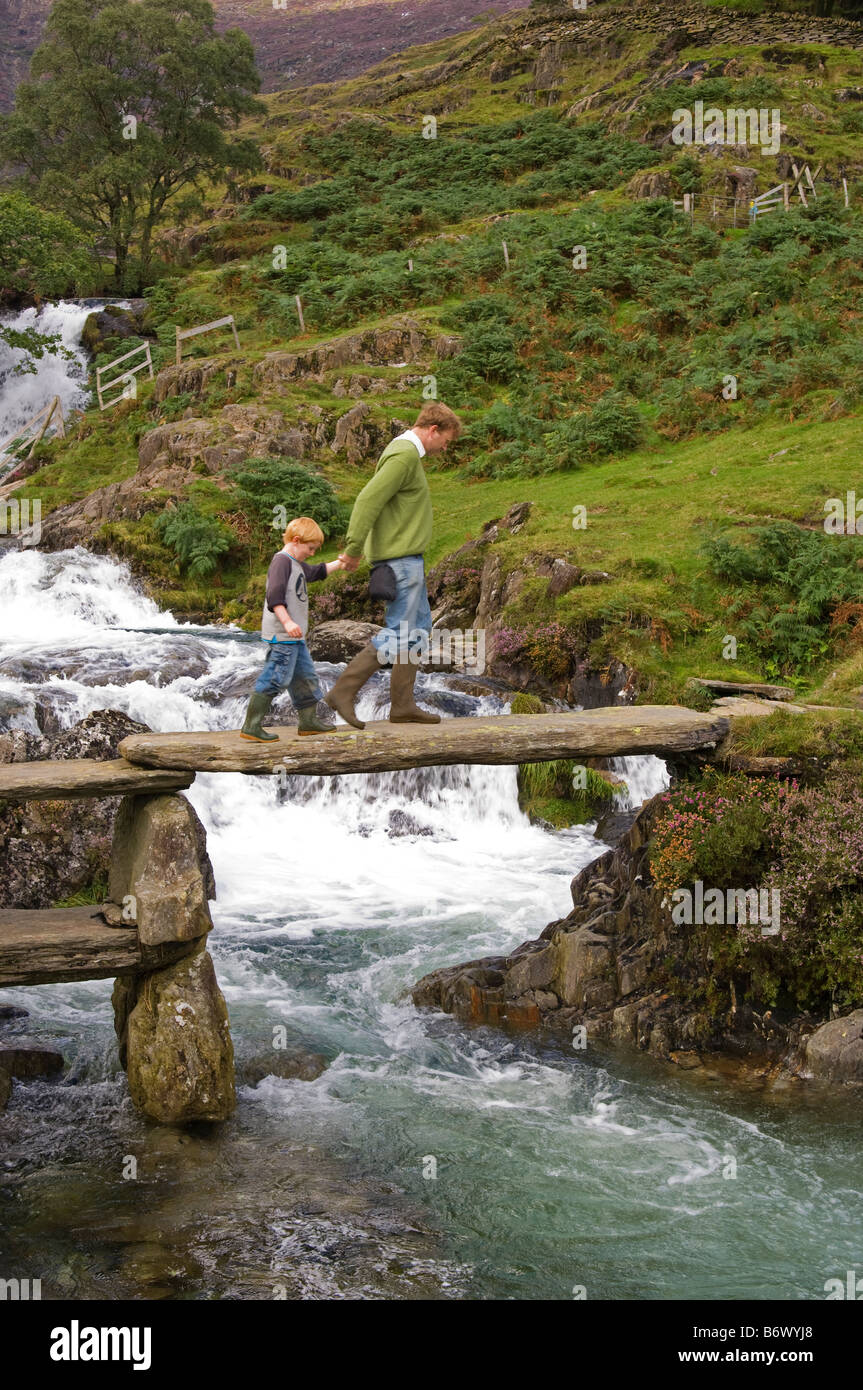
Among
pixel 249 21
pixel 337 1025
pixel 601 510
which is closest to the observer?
pixel 337 1025

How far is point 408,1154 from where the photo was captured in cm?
1062

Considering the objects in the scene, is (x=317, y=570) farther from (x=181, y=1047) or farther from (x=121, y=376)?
(x=121, y=376)

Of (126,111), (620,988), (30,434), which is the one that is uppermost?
(126,111)

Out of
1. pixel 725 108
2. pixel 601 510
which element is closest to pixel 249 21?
pixel 725 108

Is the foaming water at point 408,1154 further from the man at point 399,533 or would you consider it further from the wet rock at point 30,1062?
the man at point 399,533

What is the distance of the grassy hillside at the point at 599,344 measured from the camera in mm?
21359

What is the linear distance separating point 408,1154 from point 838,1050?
4178 mm

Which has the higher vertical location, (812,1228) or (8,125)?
(8,125)

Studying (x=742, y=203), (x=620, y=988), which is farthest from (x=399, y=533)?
(x=742, y=203)

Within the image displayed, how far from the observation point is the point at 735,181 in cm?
4362

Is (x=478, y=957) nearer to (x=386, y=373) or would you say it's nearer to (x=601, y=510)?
(x=601, y=510)

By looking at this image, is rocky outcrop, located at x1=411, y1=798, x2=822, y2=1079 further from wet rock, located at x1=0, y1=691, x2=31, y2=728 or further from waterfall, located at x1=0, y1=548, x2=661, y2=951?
wet rock, located at x1=0, y1=691, x2=31, y2=728

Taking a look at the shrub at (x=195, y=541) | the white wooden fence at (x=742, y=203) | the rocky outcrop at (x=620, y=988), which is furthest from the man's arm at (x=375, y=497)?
the white wooden fence at (x=742, y=203)

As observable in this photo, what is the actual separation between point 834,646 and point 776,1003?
348 inches
